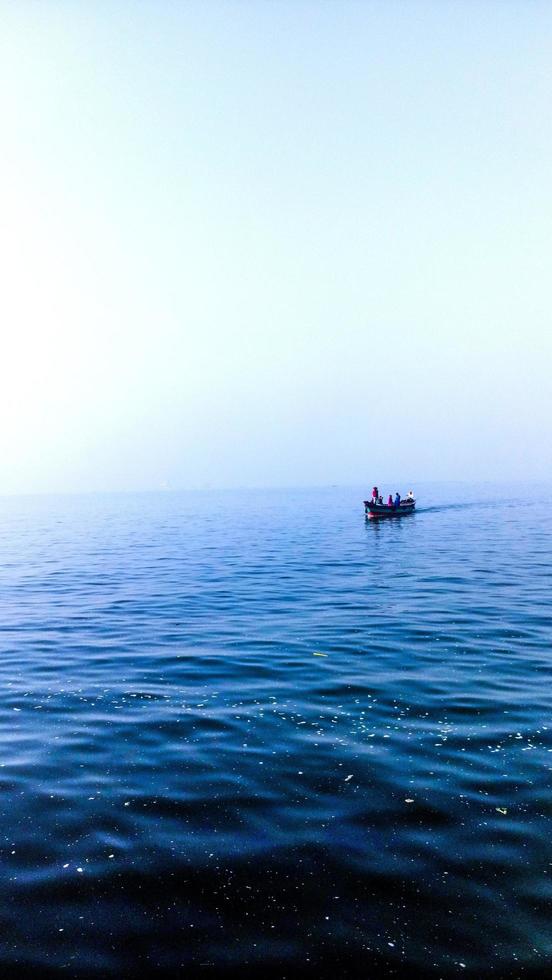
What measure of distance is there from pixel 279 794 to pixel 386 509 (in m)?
59.9

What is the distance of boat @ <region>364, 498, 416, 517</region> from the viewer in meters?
65.6

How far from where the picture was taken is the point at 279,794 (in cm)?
858

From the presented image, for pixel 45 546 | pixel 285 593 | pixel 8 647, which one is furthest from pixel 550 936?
pixel 45 546

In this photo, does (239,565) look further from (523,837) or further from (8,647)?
(523,837)

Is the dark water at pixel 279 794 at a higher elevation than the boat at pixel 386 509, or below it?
below

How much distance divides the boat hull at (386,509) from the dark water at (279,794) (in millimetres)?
44230

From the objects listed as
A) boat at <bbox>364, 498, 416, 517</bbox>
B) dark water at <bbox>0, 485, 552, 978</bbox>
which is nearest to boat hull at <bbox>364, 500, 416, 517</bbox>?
boat at <bbox>364, 498, 416, 517</bbox>

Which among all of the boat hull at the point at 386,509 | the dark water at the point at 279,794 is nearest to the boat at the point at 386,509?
the boat hull at the point at 386,509

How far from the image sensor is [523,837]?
7.29 metres

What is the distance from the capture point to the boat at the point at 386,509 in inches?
2581

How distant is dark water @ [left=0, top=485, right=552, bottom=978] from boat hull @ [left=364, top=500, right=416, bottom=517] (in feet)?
145

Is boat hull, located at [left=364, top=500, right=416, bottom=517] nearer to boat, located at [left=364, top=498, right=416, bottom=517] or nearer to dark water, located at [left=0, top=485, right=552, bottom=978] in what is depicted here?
boat, located at [left=364, top=498, right=416, bottom=517]

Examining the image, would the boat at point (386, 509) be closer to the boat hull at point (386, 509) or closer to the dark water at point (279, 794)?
the boat hull at point (386, 509)

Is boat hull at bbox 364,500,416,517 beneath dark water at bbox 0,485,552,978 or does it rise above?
above
